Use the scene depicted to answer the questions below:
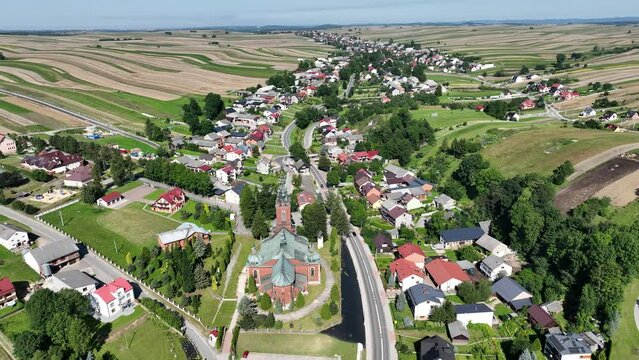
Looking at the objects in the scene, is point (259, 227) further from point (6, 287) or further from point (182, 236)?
point (6, 287)

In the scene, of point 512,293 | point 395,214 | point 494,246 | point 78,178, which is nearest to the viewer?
point 512,293

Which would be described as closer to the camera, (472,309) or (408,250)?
(472,309)

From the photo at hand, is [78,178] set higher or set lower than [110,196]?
higher

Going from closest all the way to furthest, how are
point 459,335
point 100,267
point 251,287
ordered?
point 459,335 < point 251,287 < point 100,267

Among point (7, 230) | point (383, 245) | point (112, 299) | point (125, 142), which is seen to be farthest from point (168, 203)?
point (125, 142)

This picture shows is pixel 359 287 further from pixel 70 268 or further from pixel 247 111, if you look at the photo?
pixel 247 111

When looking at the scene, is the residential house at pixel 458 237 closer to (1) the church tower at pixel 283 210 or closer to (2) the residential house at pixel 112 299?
(1) the church tower at pixel 283 210

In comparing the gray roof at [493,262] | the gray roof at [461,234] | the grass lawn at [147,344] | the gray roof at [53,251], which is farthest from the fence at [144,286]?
the gray roof at [461,234]
